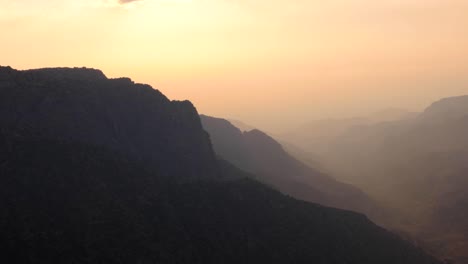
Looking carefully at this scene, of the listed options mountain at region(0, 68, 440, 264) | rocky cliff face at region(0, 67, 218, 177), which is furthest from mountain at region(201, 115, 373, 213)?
mountain at region(0, 68, 440, 264)

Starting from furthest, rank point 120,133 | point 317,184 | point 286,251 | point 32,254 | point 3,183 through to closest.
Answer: point 317,184 < point 120,133 < point 286,251 < point 3,183 < point 32,254

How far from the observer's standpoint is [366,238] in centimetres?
9400

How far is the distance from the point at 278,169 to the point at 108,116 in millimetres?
93895

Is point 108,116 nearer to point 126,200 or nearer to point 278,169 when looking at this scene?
point 126,200

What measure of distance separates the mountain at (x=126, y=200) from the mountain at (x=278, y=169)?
144 ft

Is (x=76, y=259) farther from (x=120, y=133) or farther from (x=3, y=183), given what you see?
(x=120, y=133)

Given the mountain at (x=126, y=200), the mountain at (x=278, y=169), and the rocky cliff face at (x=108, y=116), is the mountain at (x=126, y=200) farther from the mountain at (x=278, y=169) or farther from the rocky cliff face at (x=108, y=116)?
the mountain at (x=278, y=169)

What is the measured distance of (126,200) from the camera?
77.0 m

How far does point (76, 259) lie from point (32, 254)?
17.7ft

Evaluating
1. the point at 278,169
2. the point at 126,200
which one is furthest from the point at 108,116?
the point at 278,169

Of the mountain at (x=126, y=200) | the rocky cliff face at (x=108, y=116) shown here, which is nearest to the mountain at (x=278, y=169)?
the rocky cliff face at (x=108, y=116)

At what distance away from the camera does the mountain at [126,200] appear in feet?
215

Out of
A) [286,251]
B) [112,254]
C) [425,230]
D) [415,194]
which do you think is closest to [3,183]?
[112,254]

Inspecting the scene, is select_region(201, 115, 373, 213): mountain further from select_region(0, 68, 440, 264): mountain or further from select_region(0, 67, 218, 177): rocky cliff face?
select_region(0, 68, 440, 264): mountain
